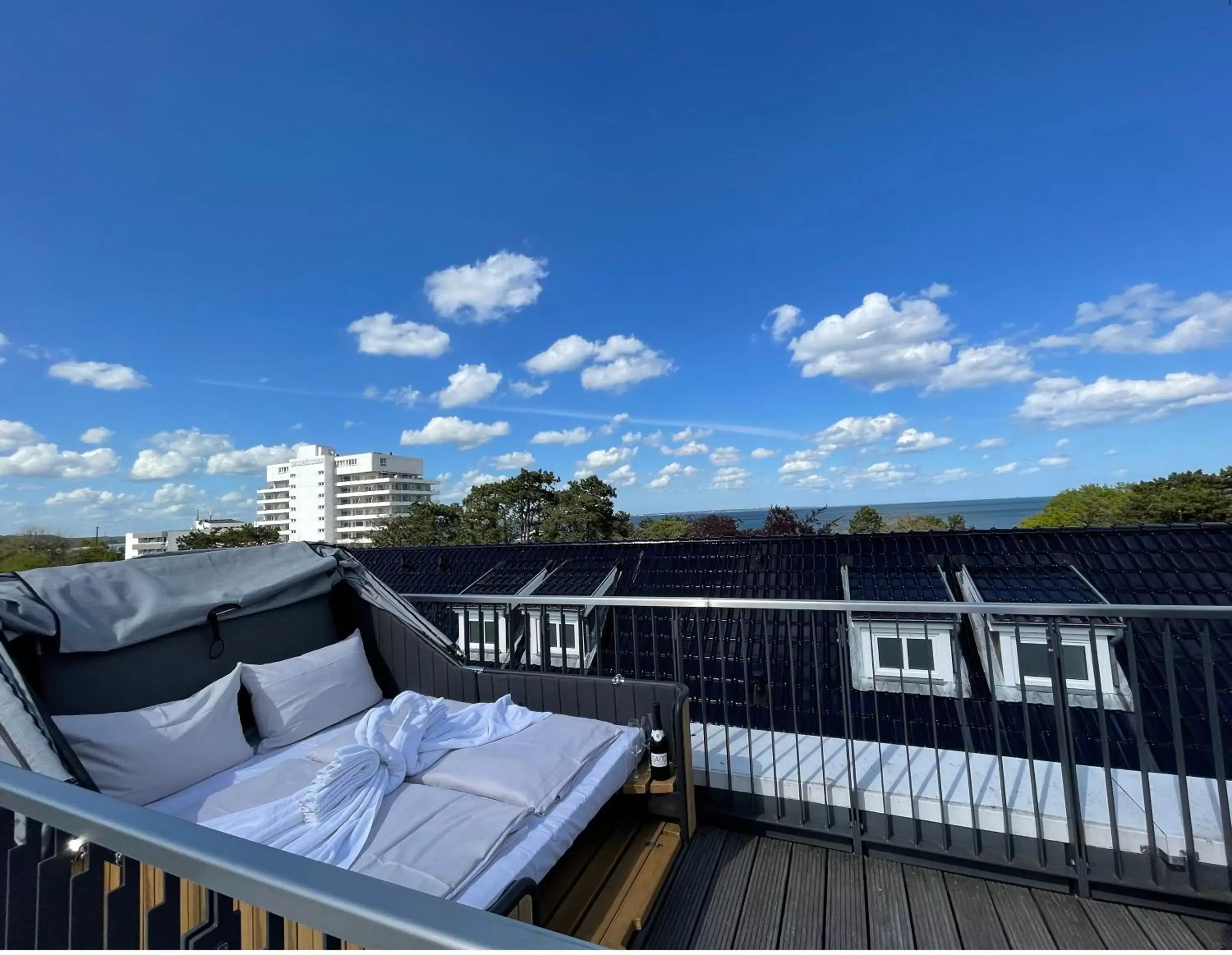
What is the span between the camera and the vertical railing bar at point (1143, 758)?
5.75ft

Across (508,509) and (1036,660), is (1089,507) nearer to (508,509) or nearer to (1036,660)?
(508,509)

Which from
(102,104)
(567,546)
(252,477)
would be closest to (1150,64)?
(567,546)

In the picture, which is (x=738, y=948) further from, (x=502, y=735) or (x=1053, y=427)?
(x=1053, y=427)

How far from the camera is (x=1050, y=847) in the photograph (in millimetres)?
1950

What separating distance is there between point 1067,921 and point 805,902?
855 mm

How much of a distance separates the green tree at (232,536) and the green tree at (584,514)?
680 inches

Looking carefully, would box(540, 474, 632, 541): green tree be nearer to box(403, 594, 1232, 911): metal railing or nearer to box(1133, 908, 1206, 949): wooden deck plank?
box(403, 594, 1232, 911): metal railing

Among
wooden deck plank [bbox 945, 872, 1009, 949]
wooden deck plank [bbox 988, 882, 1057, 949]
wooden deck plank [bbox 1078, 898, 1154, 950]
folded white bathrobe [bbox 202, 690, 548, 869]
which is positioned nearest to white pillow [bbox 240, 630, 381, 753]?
folded white bathrobe [bbox 202, 690, 548, 869]

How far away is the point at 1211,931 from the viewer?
1712mm

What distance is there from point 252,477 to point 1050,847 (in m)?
78.4

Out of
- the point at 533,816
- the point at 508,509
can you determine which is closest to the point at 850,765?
the point at 533,816

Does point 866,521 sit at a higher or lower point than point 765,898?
higher

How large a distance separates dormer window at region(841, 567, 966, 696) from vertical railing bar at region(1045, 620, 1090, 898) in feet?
7.70

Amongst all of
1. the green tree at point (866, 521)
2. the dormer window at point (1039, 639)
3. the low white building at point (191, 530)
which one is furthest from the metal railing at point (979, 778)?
the low white building at point (191, 530)
